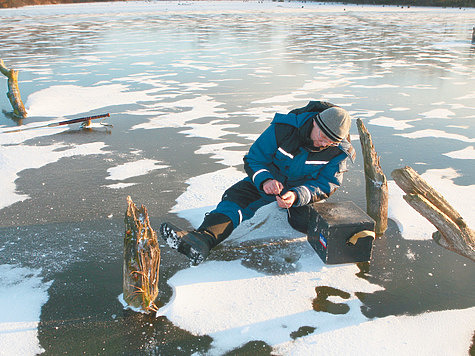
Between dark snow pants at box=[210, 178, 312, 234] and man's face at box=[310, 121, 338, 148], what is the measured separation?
52 centimetres

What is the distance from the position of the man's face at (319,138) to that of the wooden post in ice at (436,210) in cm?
48

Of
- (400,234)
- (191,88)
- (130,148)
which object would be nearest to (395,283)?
(400,234)

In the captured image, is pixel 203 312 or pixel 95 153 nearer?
pixel 203 312

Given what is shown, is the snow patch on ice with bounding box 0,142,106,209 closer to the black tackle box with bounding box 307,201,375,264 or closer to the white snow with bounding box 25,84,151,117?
the white snow with bounding box 25,84,151,117

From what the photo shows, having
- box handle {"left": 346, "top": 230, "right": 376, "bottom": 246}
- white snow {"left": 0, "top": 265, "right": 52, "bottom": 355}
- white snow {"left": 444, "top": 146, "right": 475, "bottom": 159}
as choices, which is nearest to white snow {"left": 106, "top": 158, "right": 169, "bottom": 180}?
white snow {"left": 0, "top": 265, "right": 52, "bottom": 355}

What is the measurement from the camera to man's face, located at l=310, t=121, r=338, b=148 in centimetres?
272

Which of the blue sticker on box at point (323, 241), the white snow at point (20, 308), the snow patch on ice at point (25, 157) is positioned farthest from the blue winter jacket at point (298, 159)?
the snow patch on ice at point (25, 157)

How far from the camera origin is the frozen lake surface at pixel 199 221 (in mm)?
2236

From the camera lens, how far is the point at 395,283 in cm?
267

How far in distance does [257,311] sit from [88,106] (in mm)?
5913

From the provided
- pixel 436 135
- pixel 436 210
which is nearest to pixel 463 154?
pixel 436 135

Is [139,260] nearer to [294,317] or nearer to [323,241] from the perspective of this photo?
[294,317]

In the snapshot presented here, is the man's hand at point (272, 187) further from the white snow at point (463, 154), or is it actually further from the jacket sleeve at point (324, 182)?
the white snow at point (463, 154)

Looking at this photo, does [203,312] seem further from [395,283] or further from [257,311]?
[395,283]
